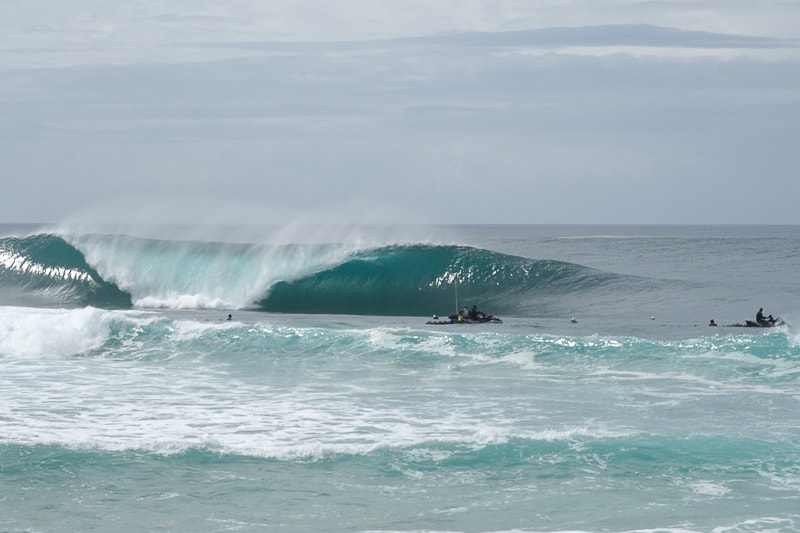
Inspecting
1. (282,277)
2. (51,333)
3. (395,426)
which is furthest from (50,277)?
(395,426)

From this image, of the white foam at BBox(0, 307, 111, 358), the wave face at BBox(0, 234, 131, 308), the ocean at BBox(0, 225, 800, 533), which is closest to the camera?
the ocean at BBox(0, 225, 800, 533)

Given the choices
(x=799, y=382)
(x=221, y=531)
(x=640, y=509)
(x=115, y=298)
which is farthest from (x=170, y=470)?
(x=115, y=298)

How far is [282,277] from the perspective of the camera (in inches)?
1549

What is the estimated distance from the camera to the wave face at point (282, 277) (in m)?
37.0

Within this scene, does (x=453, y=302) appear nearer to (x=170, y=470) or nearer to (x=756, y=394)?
(x=756, y=394)

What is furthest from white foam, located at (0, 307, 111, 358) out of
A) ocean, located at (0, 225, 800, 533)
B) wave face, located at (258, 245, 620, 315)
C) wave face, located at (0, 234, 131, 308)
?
wave face, located at (0, 234, 131, 308)

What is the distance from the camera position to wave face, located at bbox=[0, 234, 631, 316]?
37.0 m

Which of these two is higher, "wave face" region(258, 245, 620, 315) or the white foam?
"wave face" region(258, 245, 620, 315)

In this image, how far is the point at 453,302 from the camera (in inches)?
1435

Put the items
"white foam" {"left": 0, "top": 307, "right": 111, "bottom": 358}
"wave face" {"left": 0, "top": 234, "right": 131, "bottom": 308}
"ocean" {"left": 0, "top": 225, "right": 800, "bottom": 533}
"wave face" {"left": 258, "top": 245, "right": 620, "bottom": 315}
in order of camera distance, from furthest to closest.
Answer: "wave face" {"left": 0, "top": 234, "right": 131, "bottom": 308} < "wave face" {"left": 258, "top": 245, "right": 620, "bottom": 315} < "white foam" {"left": 0, "top": 307, "right": 111, "bottom": 358} < "ocean" {"left": 0, "top": 225, "right": 800, "bottom": 533}

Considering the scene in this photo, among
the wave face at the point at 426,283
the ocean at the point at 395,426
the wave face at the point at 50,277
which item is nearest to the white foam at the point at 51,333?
the ocean at the point at 395,426

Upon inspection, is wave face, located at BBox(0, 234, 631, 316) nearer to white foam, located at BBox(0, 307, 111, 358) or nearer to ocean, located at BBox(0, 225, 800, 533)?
ocean, located at BBox(0, 225, 800, 533)

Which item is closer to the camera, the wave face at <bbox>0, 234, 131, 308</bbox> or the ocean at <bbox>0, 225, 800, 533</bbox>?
the ocean at <bbox>0, 225, 800, 533</bbox>

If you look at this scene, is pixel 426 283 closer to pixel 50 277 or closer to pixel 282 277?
pixel 282 277
